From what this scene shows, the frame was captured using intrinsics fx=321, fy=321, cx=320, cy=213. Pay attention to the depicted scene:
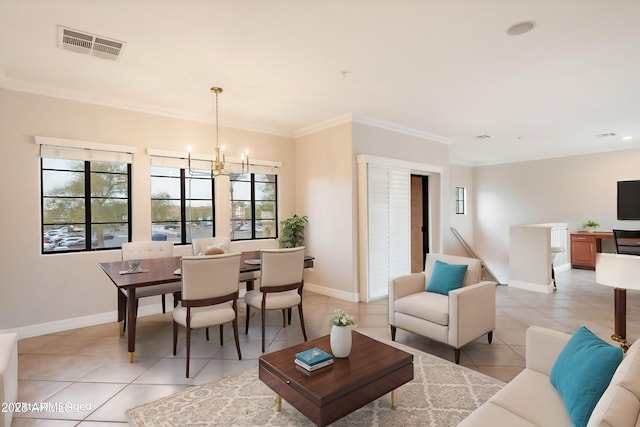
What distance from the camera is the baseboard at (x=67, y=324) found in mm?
3625

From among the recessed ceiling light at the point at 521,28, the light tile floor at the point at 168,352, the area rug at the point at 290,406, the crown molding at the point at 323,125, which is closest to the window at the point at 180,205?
the light tile floor at the point at 168,352

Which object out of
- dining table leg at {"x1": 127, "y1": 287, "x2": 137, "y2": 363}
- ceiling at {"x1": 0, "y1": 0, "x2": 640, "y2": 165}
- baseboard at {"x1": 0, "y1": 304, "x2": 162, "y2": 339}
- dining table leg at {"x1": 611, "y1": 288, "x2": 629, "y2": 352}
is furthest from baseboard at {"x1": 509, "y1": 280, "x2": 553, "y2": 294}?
baseboard at {"x1": 0, "y1": 304, "x2": 162, "y2": 339}

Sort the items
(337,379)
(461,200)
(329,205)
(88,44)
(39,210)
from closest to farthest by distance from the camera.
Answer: (337,379), (88,44), (39,210), (329,205), (461,200)

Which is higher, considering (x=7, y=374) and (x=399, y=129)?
(x=399, y=129)

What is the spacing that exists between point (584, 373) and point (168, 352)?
130 inches

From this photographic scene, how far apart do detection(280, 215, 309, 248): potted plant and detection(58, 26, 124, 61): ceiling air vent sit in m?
3.33

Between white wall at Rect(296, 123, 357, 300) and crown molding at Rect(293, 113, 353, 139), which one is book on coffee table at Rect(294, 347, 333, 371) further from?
crown molding at Rect(293, 113, 353, 139)

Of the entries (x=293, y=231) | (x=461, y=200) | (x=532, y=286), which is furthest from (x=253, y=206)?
(x=461, y=200)

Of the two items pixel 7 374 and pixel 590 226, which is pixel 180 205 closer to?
pixel 7 374

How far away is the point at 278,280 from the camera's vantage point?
339 centimetres

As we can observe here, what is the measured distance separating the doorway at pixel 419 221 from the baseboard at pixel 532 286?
1.59 meters

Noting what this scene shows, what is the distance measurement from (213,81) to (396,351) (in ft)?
10.8

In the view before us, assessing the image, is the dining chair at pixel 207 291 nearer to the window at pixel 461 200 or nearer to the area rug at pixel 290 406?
the area rug at pixel 290 406

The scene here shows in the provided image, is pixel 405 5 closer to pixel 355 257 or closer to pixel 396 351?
pixel 396 351
